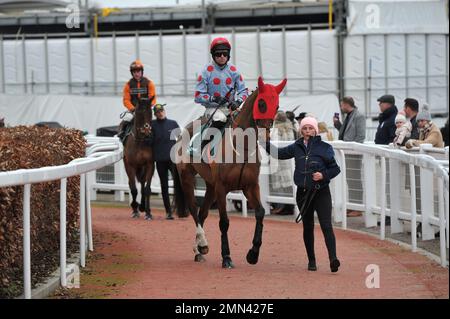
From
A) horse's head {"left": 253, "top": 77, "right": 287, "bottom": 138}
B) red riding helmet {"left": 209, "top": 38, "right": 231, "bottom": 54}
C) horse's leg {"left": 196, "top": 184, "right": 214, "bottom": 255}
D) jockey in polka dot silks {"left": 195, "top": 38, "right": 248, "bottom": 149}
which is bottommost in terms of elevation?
horse's leg {"left": 196, "top": 184, "right": 214, "bottom": 255}

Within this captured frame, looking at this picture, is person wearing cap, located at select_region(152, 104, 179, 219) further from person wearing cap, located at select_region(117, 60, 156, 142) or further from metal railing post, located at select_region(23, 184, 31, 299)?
metal railing post, located at select_region(23, 184, 31, 299)

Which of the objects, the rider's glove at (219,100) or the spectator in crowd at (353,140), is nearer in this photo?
the rider's glove at (219,100)

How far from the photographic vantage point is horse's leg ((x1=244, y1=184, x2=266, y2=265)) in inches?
413

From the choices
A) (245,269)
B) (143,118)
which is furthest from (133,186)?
(245,269)

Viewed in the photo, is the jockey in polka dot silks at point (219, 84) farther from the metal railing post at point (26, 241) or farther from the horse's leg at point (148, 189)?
the horse's leg at point (148, 189)

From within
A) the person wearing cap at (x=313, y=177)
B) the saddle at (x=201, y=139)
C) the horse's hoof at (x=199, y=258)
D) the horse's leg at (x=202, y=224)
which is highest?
the saddle at (x=201, y=139)

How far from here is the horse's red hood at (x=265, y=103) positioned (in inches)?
404

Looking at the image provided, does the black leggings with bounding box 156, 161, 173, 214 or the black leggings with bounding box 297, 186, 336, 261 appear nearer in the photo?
the black leggings with bounding box 297, 186, 336, 261

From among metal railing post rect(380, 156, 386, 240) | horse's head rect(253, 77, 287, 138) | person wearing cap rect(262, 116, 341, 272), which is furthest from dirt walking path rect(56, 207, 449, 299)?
horse's head rect(253, 77, 287, 138)

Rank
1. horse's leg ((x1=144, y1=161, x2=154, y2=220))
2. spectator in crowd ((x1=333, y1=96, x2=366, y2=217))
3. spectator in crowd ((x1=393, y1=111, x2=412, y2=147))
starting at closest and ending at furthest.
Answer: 1. spectator in crowd ((x1=393, y1=111, x2=412, y2=147))
2. spectator in crowd ((x1=333, y1=96, x2=366, y2=217))
3. horse's leg ((x1=144, y1=161, x2=154, y2=220))

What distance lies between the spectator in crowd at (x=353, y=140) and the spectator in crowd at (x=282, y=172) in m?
1.04

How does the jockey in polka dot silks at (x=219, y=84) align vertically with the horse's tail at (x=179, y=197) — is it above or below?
above

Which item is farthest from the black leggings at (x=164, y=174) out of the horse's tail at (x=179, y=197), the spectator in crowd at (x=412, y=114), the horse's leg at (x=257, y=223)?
the horse's leg at (x=257, y=223)

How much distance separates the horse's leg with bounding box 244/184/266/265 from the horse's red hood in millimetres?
917
